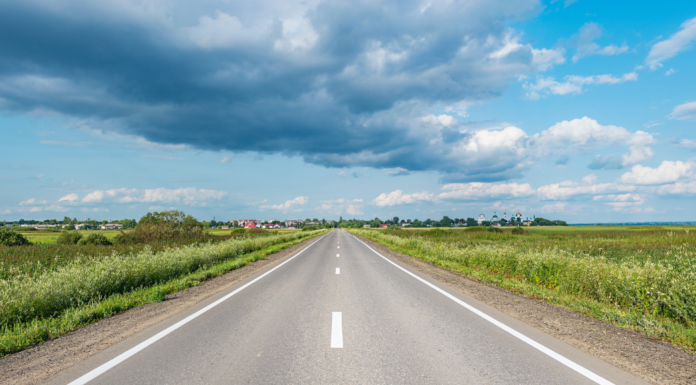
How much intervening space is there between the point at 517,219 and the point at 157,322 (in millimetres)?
172933

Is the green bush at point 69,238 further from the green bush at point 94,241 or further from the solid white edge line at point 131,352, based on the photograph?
the solid white edge line at point 131,352

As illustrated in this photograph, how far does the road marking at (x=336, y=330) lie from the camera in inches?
199

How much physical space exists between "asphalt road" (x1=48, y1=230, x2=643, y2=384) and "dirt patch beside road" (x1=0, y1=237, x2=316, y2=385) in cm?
29

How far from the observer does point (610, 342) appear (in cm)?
525

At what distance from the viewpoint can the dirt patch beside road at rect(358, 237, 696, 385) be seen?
4.12 meters

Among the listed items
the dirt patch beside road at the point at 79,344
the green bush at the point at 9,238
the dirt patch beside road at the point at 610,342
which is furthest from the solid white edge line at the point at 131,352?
the green bush at the point at 9,238

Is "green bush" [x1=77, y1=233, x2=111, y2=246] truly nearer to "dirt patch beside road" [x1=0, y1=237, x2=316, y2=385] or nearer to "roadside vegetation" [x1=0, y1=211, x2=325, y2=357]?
"roadside vegetation" [x1=0, y1=211, x2=325, y2=357]

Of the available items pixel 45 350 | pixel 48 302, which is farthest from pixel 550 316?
pixel 48 302

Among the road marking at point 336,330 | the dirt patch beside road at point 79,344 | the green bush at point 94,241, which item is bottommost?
the green bush at point 94,241

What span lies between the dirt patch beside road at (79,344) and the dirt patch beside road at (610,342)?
293 inches

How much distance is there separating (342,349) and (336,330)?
0.96 m

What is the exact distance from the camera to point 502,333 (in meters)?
5.69

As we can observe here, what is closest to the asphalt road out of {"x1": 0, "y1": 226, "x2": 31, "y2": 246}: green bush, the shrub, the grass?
the grass

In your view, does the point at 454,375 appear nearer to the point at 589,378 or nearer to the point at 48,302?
the point at 589,378
